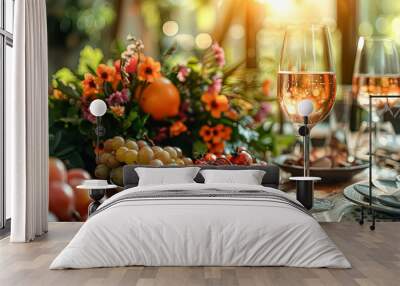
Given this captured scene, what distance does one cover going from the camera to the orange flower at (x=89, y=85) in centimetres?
402

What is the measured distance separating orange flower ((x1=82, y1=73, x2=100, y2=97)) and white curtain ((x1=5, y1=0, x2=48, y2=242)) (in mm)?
465

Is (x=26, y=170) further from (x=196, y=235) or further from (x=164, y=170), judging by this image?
(x=196, y=235)

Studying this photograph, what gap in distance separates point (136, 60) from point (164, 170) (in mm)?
653

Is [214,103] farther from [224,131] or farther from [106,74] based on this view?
[106,74]

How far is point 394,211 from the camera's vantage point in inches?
139

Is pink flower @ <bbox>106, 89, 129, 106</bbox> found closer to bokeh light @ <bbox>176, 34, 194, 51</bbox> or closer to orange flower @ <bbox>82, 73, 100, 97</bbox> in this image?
orange flower @ <bbox>82, 73, 100, 97</bbox>

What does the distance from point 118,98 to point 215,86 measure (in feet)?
1.65

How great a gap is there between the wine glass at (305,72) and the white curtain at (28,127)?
1492 millimetres

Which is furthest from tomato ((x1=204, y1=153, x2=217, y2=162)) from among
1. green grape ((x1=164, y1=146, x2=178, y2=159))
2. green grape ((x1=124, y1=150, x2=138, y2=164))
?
green grape ((x1=124, y1=150, x2=138, y2=164))

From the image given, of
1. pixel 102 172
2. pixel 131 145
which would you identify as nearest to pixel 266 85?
pixel 131 145

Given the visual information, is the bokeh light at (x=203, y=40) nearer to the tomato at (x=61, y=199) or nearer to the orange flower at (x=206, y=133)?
the tomato at (x=61, y=199)

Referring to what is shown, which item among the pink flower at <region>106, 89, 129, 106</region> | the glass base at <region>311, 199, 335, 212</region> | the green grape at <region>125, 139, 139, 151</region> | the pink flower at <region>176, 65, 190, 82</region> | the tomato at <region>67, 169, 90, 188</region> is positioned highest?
the pink flower at <region>176, 65, 190, 82</region>

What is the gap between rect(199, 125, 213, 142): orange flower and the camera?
3.85 metres

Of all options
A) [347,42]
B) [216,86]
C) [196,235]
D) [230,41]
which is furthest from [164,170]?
[347,42]
